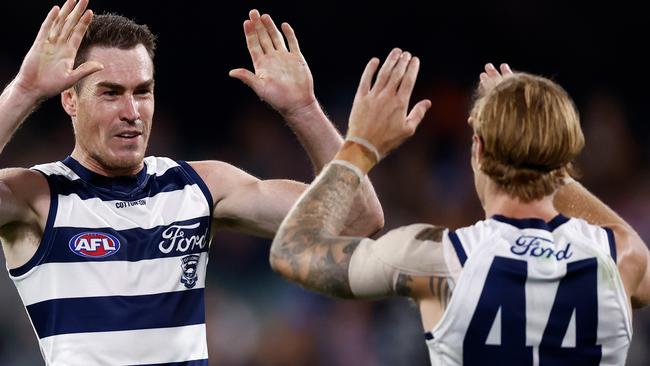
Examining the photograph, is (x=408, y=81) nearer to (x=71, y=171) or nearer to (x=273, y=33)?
(x=273, y=33)

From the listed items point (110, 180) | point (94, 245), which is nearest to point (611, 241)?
point (94, 245)

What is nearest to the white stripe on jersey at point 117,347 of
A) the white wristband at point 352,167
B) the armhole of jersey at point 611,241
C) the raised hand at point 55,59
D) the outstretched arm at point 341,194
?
the raised hand at point 55,59

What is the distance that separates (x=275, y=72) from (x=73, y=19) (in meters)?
0.78

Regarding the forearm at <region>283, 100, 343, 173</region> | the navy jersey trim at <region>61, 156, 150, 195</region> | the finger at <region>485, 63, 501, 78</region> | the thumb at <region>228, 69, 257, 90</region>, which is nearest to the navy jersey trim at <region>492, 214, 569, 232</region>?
the finger at <region>485, 63, 501, 78</region>

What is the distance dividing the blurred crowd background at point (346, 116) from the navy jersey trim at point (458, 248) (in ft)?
15.6

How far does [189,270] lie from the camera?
4.07 metres

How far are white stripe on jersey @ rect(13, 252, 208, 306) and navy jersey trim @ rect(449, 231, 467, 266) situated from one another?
1.42m

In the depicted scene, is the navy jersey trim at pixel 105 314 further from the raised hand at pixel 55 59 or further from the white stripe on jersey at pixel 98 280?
the raised hand at pixel 55 59

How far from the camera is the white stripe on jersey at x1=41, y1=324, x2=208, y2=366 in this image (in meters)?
3.85

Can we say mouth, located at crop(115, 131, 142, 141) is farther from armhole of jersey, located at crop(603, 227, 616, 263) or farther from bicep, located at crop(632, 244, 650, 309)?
bicep, located at crop(632, 244, 650, 309)

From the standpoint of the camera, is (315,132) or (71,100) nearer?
(315,132)

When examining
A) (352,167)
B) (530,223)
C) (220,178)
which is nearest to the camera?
(530,223)

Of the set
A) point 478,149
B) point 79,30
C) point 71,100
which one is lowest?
point 478,149

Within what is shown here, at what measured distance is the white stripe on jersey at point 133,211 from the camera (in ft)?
13.1
